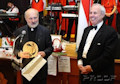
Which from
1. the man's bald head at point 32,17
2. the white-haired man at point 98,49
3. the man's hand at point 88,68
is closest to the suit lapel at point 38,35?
the man's bald head at point 32,17

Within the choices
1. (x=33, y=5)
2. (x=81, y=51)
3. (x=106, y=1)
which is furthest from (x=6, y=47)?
(x=106, y=1)

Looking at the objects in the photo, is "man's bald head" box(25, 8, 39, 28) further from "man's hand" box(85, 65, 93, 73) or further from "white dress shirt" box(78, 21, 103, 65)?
"man's hand" box(85, 65, 93, 73)

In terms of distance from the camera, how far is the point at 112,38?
4.97ft

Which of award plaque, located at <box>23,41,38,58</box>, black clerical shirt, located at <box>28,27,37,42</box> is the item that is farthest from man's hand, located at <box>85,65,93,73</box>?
black clerical shirt, located at <box>28,27,37,42</box>

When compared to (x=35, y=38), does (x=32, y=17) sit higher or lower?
higher

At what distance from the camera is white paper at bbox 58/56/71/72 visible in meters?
2.40

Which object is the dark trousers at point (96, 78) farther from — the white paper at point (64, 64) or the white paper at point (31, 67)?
the white paper at point (64, 64)

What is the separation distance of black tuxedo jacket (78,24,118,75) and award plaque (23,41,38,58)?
0.56 meters

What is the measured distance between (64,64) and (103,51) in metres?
0.95

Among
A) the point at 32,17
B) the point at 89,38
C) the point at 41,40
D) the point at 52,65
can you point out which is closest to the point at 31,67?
the point at 41,40

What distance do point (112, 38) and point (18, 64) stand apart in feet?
3.23

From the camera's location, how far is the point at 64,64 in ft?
7.88

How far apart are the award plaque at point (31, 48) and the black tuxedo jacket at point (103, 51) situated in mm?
565

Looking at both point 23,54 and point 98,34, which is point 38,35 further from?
point 98,34
